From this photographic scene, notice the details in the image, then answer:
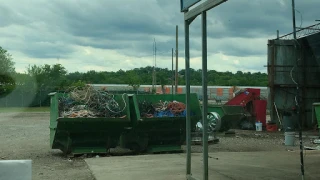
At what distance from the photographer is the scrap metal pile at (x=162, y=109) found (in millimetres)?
11750

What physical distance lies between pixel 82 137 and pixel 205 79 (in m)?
5.54

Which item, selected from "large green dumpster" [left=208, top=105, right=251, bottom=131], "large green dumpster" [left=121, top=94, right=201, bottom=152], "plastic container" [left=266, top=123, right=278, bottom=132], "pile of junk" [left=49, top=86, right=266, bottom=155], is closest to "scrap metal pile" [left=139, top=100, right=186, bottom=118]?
"pile of junk" [left=49, top=86, right=266, bottom=155]

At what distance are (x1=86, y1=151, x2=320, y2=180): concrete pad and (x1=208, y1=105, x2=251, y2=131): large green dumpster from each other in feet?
22.6

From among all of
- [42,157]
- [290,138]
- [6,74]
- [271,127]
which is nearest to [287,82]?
[271,127]

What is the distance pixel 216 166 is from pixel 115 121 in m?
3.10

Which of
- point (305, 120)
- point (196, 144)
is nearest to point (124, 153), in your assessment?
point (196, 144)

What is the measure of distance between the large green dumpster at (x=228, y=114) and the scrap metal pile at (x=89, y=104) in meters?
7.27

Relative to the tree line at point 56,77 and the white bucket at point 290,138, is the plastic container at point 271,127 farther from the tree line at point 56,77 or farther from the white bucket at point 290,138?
the tree line at point 56,77

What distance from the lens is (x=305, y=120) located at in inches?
826

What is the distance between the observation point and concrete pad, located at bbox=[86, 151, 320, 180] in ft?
26.7

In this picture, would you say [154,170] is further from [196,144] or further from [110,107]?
[196,144]

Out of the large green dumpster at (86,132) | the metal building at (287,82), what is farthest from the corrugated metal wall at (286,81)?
the large green dumpster at (86,132)

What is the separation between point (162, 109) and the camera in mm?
12008

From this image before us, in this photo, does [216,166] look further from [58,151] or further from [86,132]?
[58,151]
